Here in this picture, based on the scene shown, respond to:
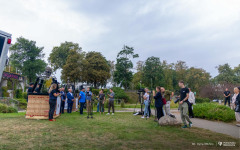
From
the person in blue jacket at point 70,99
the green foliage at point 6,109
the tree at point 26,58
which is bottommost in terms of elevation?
the green foliage at point 6,109

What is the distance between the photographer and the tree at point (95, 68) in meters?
46.7

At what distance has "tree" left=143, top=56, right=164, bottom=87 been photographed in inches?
2127

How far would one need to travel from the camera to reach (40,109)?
10.2m

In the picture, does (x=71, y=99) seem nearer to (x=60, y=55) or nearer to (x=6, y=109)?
(x=6, y=109)

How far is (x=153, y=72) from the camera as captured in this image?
180 feet

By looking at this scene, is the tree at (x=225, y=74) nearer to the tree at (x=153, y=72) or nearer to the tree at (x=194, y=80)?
the tree at (x=194, y=80)

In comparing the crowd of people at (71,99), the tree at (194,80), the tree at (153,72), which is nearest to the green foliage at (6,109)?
the crowd of people at (71,99)

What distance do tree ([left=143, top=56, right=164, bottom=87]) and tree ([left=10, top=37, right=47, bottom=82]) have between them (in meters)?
27.5

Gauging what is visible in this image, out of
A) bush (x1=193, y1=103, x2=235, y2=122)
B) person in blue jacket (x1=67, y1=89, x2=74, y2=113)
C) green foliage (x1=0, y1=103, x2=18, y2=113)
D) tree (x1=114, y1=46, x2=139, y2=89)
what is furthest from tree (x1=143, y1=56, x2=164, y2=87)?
green foliage (x1=0, y1=103, x2=18, y2=113)

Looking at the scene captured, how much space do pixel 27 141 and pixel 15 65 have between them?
43.6 m

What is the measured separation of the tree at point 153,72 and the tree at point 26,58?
90.4 feet

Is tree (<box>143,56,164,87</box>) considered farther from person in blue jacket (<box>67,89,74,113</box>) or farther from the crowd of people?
person in blue jacket (<box>67,89,74,113</box>)

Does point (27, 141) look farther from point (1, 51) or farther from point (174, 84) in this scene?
point (174, 84)

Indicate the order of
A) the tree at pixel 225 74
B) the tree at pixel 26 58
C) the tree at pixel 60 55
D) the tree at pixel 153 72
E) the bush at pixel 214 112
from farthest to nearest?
the tree at pixel 225 74, the tree at pixel 153 72, the tree at pixel 60 55, the tree at pixel 26 58, the bush at pixel 214 112
